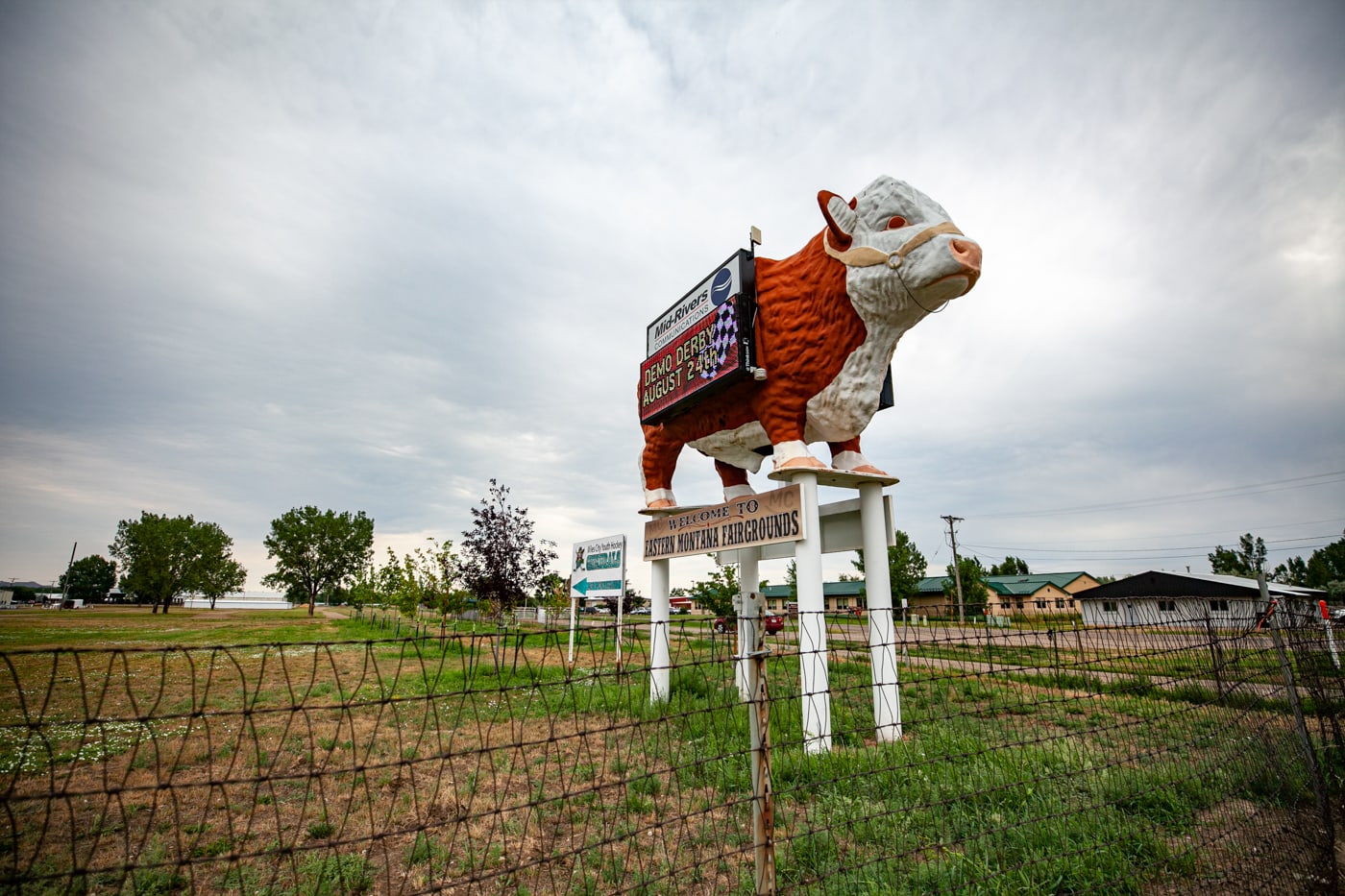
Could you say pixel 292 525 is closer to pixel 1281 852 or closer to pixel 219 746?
pixel 219 746

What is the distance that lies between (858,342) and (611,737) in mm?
4823

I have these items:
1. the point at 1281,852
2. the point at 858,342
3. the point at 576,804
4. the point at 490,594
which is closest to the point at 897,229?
the point at 858,342

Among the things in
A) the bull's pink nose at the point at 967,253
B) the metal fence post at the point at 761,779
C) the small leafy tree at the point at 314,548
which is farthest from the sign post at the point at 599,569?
the small leafy tree at the point at 314,548

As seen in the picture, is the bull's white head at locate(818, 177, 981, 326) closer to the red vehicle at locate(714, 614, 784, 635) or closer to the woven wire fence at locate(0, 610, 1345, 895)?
the woven wire fence at locate(0, 610, 1345, 895)

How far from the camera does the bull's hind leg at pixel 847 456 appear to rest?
7.32 metres

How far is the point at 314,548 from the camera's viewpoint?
168 ft

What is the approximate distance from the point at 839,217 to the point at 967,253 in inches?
52.5

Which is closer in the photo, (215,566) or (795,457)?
(795,457)

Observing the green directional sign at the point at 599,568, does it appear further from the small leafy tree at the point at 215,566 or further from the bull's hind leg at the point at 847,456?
the small leafy tree at the point at 215,566

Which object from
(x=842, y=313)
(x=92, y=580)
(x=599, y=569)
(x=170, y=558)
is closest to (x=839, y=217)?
(x=842, y=313)

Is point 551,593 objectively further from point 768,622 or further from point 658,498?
point 768,622

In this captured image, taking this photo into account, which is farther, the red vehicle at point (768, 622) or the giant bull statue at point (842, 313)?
the giant bull statue at point (842, 313)

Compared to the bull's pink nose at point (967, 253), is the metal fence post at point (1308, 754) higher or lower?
lower

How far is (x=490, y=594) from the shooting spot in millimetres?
20969
